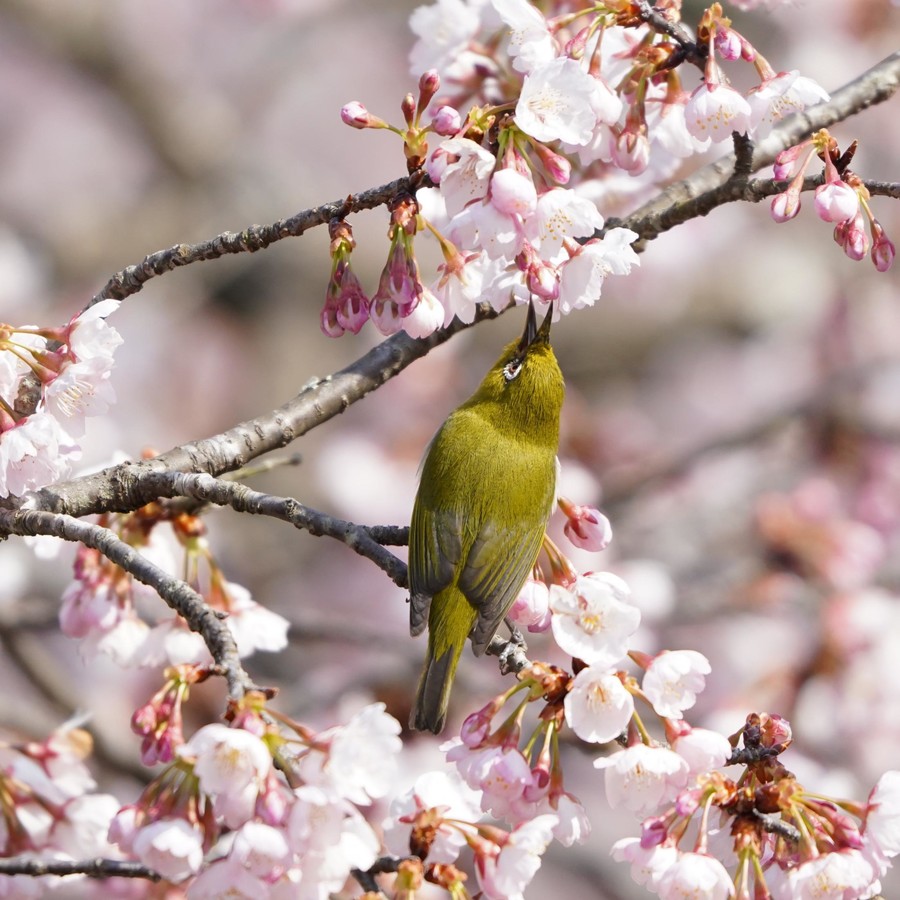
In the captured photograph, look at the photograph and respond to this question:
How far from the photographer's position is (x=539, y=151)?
91.2 inches

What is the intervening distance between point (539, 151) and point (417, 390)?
236 inches

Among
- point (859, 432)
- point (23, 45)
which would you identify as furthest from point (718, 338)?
point (23, 45)

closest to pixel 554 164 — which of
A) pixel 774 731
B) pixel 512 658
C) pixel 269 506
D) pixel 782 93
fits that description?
pixel 782 93

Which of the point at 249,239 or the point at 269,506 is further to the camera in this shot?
the point at 249,239

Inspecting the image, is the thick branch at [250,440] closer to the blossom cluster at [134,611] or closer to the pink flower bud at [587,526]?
the blossom cluster at [134,611]

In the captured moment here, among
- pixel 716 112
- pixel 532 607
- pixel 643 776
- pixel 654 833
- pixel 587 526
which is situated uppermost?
pixel 716 112

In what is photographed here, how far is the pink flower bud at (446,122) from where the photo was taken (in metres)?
2.13

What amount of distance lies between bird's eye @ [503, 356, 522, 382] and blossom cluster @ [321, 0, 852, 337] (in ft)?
2.28

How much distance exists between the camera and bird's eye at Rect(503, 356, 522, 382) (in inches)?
135

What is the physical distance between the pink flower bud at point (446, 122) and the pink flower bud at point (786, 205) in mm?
620

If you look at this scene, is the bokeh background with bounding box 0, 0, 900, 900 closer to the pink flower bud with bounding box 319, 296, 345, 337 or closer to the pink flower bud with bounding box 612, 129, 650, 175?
the pink flower bud with bounding box 319, 296, 345, 337

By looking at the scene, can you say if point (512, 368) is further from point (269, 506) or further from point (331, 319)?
point (269, 506)

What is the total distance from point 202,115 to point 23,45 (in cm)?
314

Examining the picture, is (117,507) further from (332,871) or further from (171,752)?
(332,871)
